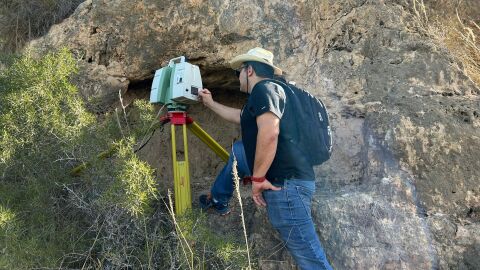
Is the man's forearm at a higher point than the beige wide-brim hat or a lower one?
lower

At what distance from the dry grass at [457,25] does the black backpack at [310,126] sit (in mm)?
1659

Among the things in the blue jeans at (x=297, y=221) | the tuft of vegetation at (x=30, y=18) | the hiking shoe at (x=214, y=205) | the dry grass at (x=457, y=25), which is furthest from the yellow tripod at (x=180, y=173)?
the dry grass at (x=457, y=25)

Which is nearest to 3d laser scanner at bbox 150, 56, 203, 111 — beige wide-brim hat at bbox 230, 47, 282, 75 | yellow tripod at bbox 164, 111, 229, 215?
yellow tripod at bbox 164, 111, 229, 215

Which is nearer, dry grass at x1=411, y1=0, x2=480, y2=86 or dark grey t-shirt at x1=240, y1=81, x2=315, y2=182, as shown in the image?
dark grey t-shirt at x1=240, y1=81, x2=315, y2=182

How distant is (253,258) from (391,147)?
3.83ft

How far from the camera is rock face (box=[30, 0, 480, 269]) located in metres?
3.35

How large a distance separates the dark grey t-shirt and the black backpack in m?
0.04

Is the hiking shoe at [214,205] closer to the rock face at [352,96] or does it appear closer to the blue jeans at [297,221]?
the rock face at [352,96]

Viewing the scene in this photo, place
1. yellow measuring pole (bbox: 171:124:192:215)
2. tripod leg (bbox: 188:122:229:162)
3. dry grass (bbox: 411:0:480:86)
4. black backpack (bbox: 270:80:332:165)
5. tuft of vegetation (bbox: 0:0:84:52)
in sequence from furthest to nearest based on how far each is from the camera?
1. tuft of vegetation (bbox: 0:0:84:52)
2. dry grass (bbox: 411:0:480:86)
3. tripod leg (bbox: 188:122:229:162)
4. yellow measuring pole (bbox: 171:124:192:215)
5. black backpack (bbox: 270:80:332:165)

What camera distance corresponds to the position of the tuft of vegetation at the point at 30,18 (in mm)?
4793

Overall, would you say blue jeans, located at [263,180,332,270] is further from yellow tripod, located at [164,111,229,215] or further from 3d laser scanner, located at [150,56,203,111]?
3d laser scanner, located at [150,56,203,111]

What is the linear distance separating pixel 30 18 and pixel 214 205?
100 inches

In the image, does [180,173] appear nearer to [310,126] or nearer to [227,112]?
[227,112]

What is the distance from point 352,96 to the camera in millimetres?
3967
